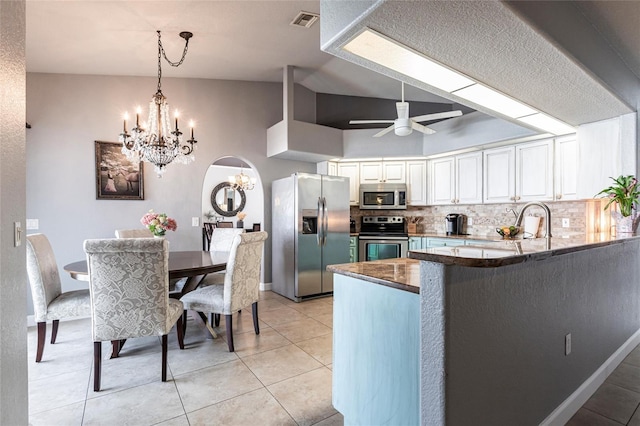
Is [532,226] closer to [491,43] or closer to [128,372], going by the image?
[491,43]

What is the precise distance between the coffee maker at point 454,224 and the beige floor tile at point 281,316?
8.73ft

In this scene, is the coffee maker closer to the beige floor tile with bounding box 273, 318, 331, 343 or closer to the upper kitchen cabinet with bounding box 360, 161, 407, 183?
the upper kitchen cabinet with bounding box 360, 161, 407, 183

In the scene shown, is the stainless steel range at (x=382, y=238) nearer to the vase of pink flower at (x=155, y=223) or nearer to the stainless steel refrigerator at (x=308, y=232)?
the stainless steel refrigerator at (x=308, y=232)

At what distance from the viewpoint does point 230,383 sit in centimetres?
232

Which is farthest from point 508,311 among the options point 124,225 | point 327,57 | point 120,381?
point 124,225

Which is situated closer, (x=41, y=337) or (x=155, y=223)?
(x=41, y=337)

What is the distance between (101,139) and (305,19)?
9.24 ft

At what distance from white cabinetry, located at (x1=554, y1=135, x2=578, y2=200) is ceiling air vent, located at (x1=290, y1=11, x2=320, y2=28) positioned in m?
3.16

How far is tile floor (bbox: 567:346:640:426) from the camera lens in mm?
1883

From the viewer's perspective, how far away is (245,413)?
77.8 inches

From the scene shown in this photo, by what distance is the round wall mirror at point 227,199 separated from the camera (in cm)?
902

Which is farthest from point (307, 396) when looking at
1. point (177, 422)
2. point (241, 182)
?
point (241, 182)

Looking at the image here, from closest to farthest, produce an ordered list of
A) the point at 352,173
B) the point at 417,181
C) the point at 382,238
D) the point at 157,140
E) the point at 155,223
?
the point at 157,140 < the point at 155,223 < the point at 382,238 < the point at 417,181 < the point at 352,173

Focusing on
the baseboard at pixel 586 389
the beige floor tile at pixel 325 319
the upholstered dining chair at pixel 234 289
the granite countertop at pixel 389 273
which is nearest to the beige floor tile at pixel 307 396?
the upholstered dining chair at pixel 234 289
